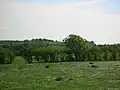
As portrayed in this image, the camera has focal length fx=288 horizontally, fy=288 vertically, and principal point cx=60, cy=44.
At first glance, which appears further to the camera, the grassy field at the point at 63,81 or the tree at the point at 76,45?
the tree at the point at 76,45

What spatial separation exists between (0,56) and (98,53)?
1403 inches

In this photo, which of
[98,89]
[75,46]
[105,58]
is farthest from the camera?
[75,46]

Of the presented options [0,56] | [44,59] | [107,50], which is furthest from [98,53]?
[0,56]

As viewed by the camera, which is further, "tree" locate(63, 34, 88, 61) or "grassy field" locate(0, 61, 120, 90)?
"tree" locate(63, 34, 88, 61)

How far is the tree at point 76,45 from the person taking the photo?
106425mm

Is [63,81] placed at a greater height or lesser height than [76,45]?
lesser

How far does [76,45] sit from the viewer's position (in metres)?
113

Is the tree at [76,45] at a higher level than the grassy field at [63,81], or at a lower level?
higher

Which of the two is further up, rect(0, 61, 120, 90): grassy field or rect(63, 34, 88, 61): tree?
rect(63, 34, 88, 61): tree

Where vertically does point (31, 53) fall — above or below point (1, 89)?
above

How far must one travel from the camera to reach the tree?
106 m

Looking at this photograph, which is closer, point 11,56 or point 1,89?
point 1,89

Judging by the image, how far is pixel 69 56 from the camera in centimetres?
10450

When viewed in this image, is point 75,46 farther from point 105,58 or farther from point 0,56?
point 0,56
